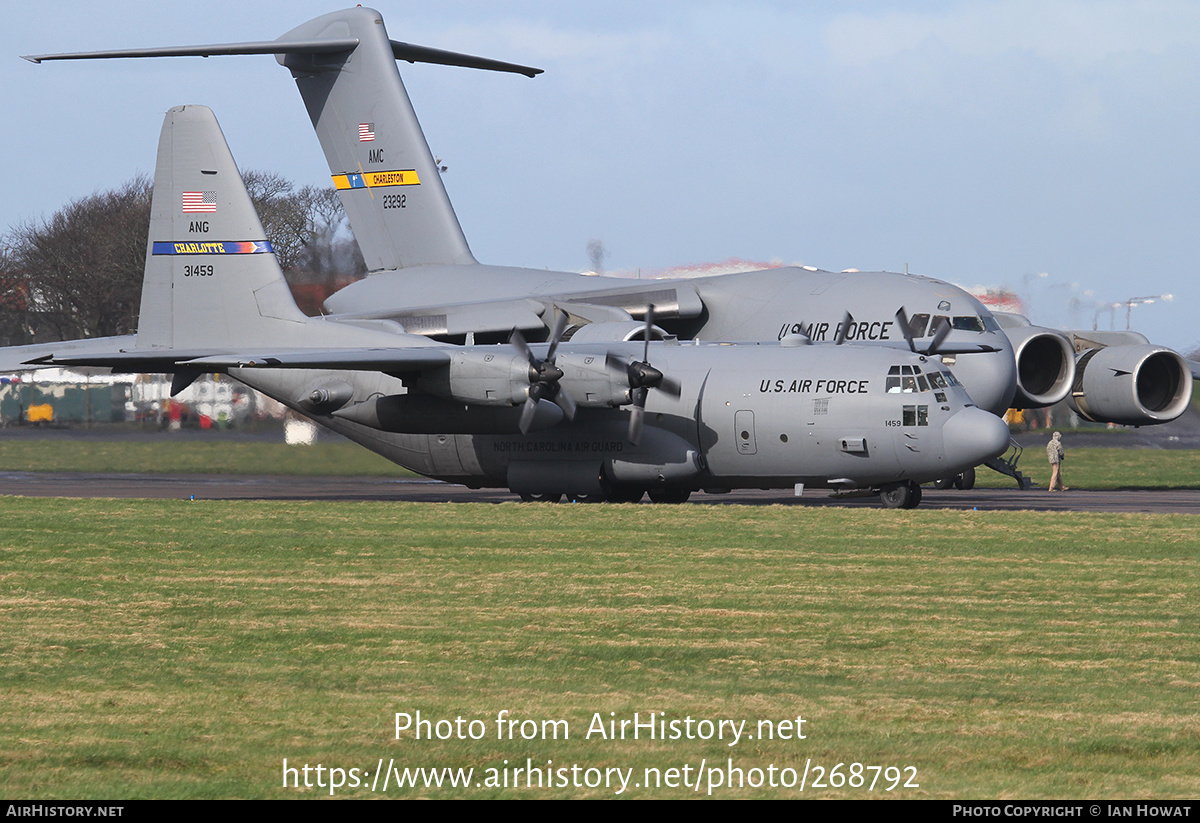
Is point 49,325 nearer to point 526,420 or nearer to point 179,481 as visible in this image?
point 179,481

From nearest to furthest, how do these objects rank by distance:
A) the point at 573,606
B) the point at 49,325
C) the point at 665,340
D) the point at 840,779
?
the point at 840,779 < the point at 573,606 < the point at 665,340 < the point at 49,325

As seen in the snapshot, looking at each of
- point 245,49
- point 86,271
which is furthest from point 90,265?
point 245,49

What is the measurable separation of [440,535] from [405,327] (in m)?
12.4

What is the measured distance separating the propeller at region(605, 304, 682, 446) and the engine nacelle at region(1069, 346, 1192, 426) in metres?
11.4

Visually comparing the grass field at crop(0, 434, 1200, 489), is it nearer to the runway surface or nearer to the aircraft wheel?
the runway surface

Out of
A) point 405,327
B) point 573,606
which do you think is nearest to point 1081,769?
point 573,606

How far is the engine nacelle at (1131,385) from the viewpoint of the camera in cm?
3247

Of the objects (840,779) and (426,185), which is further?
(426,185)

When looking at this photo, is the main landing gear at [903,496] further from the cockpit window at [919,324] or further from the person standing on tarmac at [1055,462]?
the person standing on tarmac at [1055,462]

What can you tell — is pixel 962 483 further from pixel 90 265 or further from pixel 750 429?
pixel 90 265

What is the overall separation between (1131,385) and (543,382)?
1404cm

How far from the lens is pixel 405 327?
106 feet

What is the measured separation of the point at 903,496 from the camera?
26.5 meters

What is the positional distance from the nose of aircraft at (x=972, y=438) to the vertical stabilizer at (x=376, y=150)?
50.2ft
